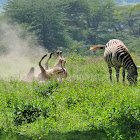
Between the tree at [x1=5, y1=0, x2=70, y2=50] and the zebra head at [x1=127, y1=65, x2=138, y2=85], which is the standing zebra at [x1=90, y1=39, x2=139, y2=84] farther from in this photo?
the tree at [x1=5, y1=0, x2=70, y2=50]

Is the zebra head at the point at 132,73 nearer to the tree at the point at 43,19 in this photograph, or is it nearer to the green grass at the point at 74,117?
the green grass at the point at 74,117

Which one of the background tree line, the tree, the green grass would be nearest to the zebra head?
the green grass

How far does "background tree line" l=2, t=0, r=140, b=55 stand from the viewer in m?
31.7

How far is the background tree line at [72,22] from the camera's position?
31656 millimetres

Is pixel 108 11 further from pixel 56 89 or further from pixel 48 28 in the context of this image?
pixel 56 89

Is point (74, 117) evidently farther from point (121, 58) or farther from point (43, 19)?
point (43, 19)

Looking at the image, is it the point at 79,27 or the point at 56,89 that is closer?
the point at 56,89

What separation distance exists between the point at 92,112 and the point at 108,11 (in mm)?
31774

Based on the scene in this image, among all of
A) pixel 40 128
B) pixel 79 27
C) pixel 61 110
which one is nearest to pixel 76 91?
pixel 61 110

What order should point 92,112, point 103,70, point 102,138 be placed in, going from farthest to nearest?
point 103,70 < point 92,112 < point 102,138

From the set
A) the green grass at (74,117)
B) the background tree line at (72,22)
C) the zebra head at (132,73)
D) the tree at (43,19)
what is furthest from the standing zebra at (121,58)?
the tree at (43,19)

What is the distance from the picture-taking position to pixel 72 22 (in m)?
37.8

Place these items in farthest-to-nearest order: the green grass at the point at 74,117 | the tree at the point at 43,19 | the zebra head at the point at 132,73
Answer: the tree at the point at 43,19, the zebra head at the point at 132,73, the green grass at the point at 74,117

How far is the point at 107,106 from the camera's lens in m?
6.88
